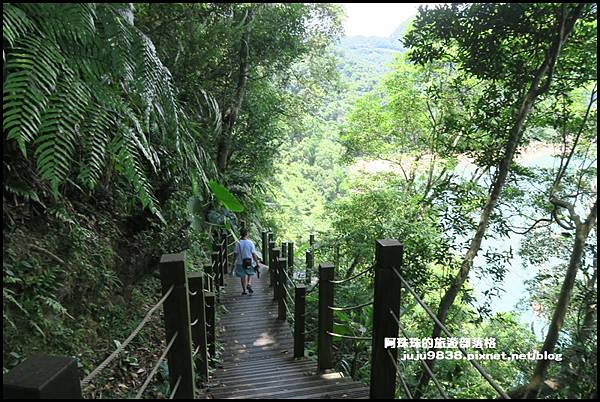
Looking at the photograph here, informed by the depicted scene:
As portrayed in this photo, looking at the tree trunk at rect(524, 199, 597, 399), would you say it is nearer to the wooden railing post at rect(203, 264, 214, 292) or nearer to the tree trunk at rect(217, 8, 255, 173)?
the wooden railing post at rect(203, 264, 214, 292)

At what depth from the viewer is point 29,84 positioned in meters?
1.55

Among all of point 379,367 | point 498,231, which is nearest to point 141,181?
point 379,367

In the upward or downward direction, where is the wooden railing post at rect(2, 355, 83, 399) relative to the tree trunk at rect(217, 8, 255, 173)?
downward

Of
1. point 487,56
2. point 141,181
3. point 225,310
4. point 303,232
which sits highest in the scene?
point 487,56

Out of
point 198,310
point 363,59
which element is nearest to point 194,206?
point 198,310

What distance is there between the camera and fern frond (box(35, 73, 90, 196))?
1.64m

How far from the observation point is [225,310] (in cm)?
515

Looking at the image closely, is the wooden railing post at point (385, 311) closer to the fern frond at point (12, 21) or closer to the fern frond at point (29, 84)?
the fern frond at point (29, 84)

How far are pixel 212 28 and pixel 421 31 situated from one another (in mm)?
2647

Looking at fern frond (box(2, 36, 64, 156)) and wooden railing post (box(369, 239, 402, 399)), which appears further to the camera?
wooden railing post (box(369, 239, 402, 399))

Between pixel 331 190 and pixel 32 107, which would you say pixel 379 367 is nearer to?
pixel 32 107

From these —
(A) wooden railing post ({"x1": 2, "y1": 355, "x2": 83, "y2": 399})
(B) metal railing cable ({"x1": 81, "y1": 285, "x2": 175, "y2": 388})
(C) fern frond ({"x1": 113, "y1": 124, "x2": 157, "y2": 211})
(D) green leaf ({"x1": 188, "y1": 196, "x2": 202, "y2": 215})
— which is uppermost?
(C) fern frond ({"x1": 113, "y1": 124, "x2": 157, "y2": 211})

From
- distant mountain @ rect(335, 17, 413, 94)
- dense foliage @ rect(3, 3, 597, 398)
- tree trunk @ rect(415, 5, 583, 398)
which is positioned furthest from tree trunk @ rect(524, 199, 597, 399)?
distant mountain @ rect(335, 17, 413, 94)

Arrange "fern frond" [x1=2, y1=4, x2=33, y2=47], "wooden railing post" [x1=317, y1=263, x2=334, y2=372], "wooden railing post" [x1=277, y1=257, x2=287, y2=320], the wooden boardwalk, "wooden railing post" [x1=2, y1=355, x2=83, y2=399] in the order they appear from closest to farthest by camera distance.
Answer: "wooden railing post" [x1=2, y1=355, x2=83, y2=399] → "fern frond" [x1=2, y1=4, x2=33, y2=47] → the wooden boardwalk → "wooden railing post" [x1=317, y1=263, x2=334, y2=372] → "wooden railing post" [x1=277, y1=257, x2=287, y2=320]
